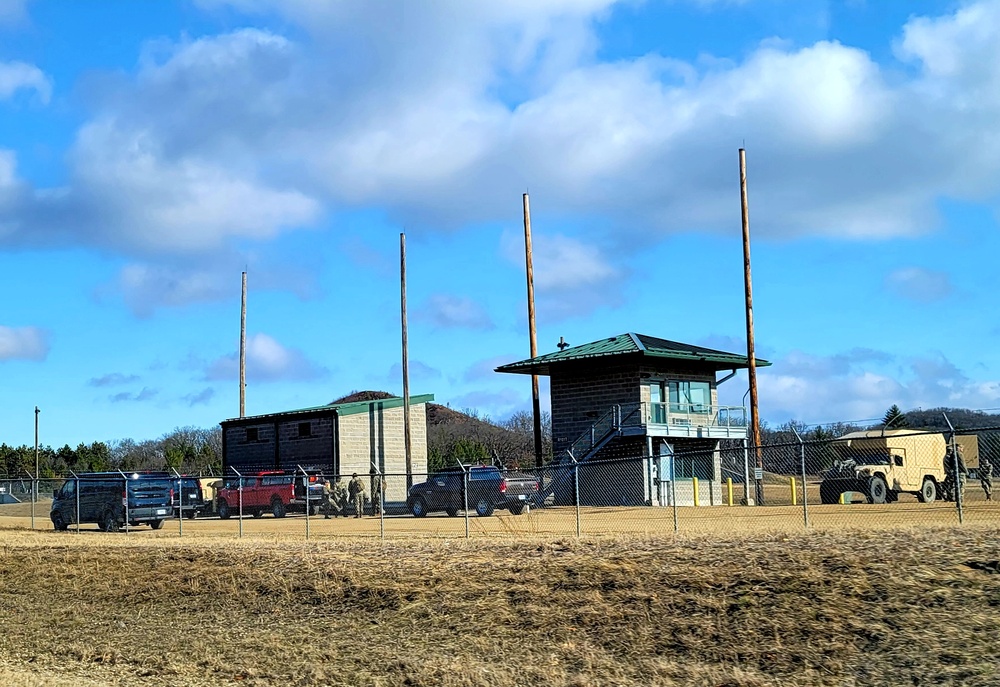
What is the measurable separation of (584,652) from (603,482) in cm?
2991

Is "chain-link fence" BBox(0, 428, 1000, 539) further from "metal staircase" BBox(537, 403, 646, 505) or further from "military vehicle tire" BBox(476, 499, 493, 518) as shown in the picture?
"metal staircase" BBox(537, 403, 646, 505)

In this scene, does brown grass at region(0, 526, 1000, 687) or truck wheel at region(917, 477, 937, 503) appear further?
truck wheel at region(917, 477, 937, 503)

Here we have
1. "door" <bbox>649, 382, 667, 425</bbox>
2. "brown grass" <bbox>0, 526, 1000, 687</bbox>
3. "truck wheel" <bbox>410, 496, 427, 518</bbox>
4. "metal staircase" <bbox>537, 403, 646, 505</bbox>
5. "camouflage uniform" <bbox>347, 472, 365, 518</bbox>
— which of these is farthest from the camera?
"door" <bbox>649, 382, 667, 425</bbox>

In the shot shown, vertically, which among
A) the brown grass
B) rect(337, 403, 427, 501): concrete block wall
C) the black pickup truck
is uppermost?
rect(337, 403, 427, 501): concrete block wall

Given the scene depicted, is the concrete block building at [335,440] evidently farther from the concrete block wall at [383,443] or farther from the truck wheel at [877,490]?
the truck wheel at [877,490]

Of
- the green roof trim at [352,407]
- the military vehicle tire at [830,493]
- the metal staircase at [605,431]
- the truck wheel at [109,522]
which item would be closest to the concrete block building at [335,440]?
the green roof trim at [352,407]

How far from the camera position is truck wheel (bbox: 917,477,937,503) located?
3700 cm

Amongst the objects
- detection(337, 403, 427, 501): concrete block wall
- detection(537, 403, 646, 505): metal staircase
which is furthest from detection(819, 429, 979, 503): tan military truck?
detection(337, 403, 427, 501): concrete block wall

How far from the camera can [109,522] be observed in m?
30.1

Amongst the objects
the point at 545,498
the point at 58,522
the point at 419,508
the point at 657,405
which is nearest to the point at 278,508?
the point at 419,508

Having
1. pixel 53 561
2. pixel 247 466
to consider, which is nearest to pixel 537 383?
pixel 247 466

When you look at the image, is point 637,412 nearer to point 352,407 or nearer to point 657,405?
point 657,405

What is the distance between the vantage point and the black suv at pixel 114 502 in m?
29.9

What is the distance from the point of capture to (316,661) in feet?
38.5
